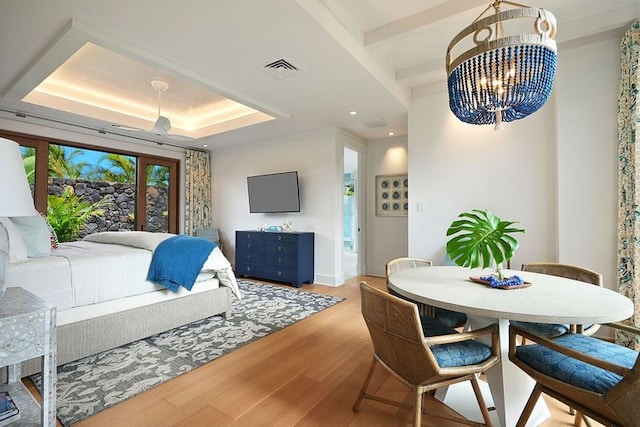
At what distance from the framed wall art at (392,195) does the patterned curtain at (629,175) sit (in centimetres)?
286

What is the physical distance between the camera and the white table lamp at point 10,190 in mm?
1105

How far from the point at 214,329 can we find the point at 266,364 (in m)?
0.87

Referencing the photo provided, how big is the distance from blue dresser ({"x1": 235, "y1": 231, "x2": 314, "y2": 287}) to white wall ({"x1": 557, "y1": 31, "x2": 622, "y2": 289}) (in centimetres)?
319

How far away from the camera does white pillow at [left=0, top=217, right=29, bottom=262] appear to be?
6.77 ft

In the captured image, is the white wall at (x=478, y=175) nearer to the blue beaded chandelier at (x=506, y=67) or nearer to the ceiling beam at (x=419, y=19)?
the ceiling beam at (x=419, y=19)

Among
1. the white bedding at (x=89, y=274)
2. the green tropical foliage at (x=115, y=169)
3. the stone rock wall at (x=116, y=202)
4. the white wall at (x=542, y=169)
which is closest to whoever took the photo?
the white bedding at (x=89, y=274)

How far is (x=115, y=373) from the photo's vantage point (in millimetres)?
2012

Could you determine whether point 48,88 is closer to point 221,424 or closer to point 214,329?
point 214,329

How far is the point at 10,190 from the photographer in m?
1.13

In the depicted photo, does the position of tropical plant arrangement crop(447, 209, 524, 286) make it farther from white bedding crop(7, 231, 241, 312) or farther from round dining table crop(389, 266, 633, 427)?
white bedding crop(7, 231, 241, 312)

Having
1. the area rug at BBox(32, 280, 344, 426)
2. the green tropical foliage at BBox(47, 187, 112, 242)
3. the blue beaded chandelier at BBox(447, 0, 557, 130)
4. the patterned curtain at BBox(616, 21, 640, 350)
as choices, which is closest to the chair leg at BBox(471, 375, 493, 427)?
the blue beaded chandelier at BBox(447, 0, 557, 130)

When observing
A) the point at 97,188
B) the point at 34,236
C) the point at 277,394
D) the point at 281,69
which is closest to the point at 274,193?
the point at 281,69

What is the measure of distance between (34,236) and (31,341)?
60.7 inches

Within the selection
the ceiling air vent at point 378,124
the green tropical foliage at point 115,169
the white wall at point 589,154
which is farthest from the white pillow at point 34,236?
the white wall at point 589,154
